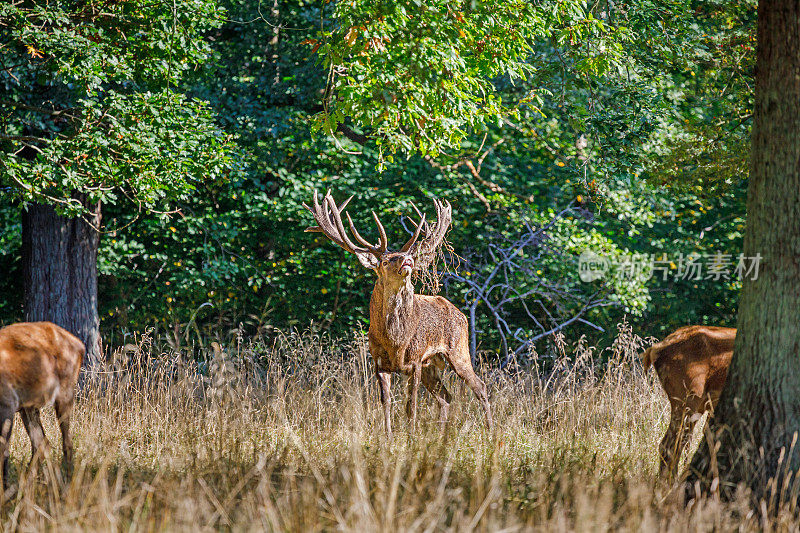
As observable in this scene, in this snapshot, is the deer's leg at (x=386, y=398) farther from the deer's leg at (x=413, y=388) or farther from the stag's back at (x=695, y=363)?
the stag's back at (x=695, y=363)

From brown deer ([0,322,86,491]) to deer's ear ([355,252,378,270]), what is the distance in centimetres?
223

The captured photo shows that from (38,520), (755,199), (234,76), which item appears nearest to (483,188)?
(234,76)

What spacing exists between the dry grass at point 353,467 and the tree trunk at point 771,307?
35 centimetres

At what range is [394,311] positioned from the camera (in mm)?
6789

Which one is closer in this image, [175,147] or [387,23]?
[387,23]

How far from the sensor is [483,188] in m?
11.8

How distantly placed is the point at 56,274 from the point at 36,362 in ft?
16.3

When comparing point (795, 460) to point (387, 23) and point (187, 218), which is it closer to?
point (387, 23)

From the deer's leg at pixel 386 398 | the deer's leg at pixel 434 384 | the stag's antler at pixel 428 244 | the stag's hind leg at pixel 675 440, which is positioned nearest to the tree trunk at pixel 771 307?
the stag's hind leg at pixel 675 440

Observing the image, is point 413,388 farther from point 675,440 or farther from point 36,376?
point 36,376

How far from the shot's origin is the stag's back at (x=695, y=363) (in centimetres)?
568

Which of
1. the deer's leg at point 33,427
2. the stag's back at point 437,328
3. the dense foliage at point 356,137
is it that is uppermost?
the dense foliage at point 356,137

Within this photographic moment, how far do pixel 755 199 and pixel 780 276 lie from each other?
487 millimetres

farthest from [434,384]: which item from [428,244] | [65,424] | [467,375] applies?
[65,424]
